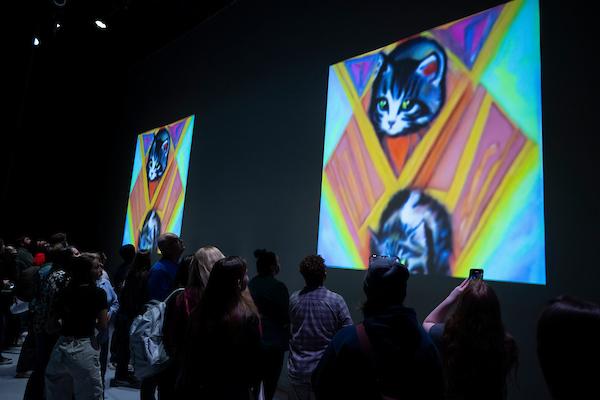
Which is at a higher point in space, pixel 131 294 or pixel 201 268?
pixel 201 268

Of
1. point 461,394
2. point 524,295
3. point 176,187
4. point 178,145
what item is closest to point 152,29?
point 178,145

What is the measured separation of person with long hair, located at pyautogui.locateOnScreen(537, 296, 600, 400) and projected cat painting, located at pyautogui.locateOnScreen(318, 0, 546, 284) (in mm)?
1774

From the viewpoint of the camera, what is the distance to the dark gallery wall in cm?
239

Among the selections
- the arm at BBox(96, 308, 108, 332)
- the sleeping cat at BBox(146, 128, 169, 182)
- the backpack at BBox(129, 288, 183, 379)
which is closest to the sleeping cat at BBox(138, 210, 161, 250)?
the sleeping cat at BBox(146, 128, 169, 182)

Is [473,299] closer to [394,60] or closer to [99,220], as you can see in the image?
[394,60]

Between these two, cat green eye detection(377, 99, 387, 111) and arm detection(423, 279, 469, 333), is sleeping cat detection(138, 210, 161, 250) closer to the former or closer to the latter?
cat green eye detection(377, 99, 387, 111)

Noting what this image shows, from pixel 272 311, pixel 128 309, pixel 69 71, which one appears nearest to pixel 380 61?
pixel 272 311

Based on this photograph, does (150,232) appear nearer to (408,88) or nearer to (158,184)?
(158,184)

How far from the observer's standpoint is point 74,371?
213 centimetres

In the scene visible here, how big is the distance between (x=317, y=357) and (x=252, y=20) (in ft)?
14.0

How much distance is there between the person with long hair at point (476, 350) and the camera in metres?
1.36

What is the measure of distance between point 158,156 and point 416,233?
4.60 meters

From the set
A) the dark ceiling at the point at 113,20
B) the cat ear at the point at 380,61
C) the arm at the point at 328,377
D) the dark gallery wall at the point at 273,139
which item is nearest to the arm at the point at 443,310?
the arm at the point at 328,377

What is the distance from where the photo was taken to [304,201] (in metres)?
4.01
